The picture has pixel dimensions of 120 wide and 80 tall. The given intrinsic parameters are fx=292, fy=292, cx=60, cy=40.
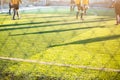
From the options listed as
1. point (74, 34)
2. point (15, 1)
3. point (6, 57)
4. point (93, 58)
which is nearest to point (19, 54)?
point (6, 57)

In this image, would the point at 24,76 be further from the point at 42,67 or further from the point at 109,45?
the point at 109,45

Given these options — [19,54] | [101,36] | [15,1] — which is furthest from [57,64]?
[15,1]

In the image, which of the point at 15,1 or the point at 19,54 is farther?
the point at 15,1

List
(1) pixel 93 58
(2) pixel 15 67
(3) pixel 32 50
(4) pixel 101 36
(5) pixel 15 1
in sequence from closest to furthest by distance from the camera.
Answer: (2) pixel 15 67 < (1) pixel 93 58 < (3) pixel 32 50 < (4) pixel 101 36 < (5) pixel 15 1

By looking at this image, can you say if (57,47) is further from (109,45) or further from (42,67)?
(42,67)

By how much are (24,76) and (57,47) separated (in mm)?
3469

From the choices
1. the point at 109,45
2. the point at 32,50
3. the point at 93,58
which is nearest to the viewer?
the point at 93,58

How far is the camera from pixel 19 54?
28.9ft

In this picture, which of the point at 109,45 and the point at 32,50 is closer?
the point at 32,50

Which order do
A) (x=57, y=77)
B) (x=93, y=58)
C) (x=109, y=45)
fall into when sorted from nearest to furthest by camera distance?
(x=57, y=77)
(x=93, y=58)
(x=109, y=45)

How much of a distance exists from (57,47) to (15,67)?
2.87m

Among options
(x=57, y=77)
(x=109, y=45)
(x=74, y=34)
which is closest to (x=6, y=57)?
(x=57, y=77)

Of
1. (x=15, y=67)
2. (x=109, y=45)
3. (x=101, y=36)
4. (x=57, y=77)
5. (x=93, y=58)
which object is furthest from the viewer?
(x=101, y=36)

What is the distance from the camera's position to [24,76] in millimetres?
6641
